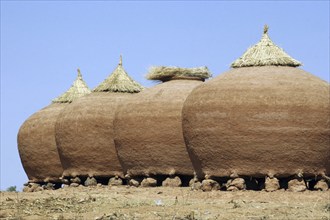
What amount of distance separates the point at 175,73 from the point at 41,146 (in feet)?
20.9

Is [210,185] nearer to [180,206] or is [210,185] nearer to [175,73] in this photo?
[180,206]

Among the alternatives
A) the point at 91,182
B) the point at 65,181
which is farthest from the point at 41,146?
the point at 91,182

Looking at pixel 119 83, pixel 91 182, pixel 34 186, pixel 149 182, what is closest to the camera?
pixel 149 182

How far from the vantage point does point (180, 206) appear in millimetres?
18047

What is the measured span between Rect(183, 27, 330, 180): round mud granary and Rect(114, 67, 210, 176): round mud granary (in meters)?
2.34

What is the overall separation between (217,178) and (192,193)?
65 cm

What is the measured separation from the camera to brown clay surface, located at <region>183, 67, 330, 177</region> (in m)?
20.2

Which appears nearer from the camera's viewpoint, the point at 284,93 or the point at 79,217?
the point at 79,217

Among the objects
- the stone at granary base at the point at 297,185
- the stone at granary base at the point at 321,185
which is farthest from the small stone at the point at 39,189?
the stone at granary base at the point at 321,185

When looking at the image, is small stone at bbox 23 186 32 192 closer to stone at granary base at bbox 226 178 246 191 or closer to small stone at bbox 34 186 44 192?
small stone at bbox 34 186 44 192

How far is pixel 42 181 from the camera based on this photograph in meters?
30.5

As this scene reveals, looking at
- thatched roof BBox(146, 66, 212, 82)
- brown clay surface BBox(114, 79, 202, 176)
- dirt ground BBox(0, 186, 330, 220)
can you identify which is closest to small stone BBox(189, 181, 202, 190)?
dirt ground BBox(0, 186, 330, 220)

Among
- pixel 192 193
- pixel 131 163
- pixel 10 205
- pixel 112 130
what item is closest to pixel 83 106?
pixel 112 130

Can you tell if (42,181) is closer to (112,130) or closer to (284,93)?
(112,130)
